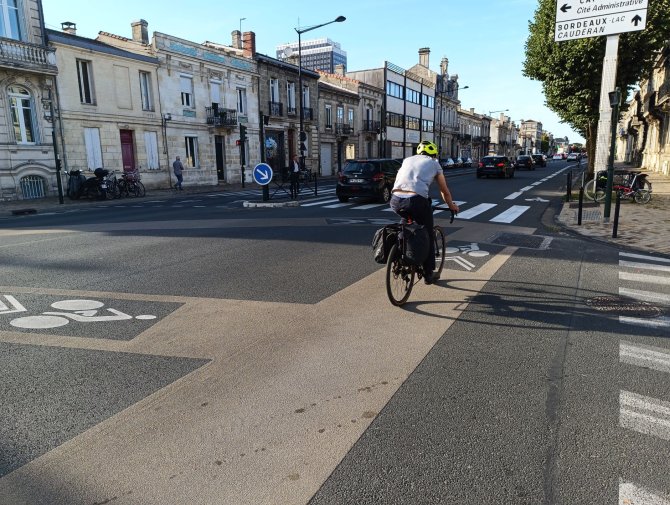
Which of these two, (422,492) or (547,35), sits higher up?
(547,35)

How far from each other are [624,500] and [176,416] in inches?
100

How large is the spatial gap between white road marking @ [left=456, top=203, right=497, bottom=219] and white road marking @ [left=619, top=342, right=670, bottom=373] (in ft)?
28.8

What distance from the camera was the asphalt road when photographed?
2.44 metres

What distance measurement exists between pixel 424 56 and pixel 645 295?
232 feet

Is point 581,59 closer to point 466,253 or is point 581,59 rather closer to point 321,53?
point 466,253

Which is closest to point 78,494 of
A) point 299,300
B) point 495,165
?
point 299,300

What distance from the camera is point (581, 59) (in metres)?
20.3

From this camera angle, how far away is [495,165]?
30750 millimetres

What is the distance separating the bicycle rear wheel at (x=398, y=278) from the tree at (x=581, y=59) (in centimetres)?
1863

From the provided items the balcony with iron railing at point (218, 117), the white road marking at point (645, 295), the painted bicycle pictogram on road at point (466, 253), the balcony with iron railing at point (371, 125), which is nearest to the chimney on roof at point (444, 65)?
the balcony with iron railing at point (371, 125)

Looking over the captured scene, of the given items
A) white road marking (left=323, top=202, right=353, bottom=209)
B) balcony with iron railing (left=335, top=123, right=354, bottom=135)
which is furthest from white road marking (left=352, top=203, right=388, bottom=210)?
balcony with iron railing (left=335, top=123, right=354, bottom=135)

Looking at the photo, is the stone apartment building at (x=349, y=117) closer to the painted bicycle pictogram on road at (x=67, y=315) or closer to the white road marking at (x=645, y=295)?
the white road marking at (x=645, y=295)

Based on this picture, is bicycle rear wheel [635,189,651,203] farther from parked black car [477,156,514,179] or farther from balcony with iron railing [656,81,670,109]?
parked black car [477,156,514,179]

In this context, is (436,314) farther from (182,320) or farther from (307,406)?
(182,320)
